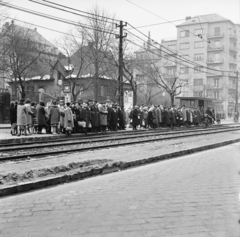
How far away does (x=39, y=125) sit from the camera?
54.4 feet

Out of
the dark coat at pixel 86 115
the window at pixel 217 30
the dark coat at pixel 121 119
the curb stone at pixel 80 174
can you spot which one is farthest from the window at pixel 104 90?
the window at pixel 217 30

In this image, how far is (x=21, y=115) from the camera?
14.9m

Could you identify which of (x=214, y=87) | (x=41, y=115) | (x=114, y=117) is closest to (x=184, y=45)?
(x=214, y=87)

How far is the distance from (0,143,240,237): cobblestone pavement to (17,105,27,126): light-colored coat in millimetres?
9045

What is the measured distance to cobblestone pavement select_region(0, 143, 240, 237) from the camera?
387 cm

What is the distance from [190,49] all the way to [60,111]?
64.6 metres

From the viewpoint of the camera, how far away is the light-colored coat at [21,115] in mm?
14930

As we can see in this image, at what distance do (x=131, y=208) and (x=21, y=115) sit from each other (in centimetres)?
1135

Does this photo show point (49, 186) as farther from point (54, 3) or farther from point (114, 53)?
point (114, 53)

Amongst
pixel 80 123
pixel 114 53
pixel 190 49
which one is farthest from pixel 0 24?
pixel 190 49

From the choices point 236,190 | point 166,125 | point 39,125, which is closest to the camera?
point 236,190

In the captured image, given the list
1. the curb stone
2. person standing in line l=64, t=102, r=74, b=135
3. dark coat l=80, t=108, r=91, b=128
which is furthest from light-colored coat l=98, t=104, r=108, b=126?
the curb stone

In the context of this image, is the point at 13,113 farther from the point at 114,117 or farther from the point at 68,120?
the point at 114,117

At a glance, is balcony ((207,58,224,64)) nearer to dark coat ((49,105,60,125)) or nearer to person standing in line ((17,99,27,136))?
dark coat ((49,105,60,125))
